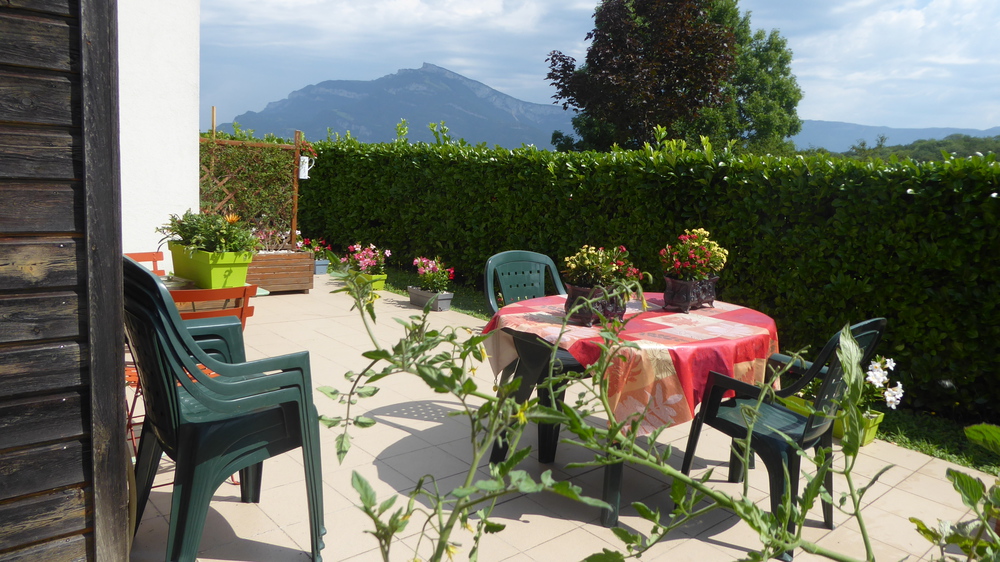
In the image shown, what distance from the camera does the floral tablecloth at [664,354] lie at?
10.2ft

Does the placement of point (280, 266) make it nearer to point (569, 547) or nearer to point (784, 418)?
point (569, 547)

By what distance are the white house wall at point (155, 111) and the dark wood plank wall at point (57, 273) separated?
507cm

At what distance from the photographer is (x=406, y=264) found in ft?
34.9

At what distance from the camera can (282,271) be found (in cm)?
836

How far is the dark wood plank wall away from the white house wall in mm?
5073

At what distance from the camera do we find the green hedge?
464 cm

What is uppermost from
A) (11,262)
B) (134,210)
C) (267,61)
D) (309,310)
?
(267,61)

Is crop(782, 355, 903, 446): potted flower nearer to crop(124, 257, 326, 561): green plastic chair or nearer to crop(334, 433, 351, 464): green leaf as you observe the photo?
crop(124, 257, 326, 561): green plastic chair

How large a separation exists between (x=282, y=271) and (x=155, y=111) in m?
2.33

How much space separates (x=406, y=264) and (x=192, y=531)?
827 centimetres

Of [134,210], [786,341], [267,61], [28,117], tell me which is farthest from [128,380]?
[267,61]

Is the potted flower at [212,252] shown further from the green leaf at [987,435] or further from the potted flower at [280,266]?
the green leaf at [987,435]

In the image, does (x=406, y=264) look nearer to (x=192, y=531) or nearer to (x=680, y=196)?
(x=680, y=196)

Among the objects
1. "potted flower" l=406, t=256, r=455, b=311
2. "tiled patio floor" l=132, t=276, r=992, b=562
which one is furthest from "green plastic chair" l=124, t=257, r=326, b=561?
"potted flower" l=406, t=256, r=455, b=311
